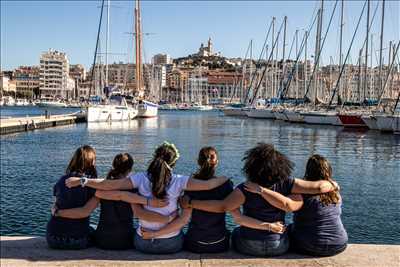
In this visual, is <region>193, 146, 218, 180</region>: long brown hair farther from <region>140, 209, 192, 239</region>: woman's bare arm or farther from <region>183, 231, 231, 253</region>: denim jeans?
<region>183, 231, 231, 253</region>: denim jeans

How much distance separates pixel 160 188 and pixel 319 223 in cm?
183

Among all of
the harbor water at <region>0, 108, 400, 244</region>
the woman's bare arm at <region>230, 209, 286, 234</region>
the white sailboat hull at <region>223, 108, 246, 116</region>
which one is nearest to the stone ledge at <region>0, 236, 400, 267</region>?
the woman's bare arm at <region>230, 209, 286, 234</region>

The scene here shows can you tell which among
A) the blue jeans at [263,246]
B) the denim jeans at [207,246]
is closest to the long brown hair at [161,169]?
the denim jeans at [207,246]

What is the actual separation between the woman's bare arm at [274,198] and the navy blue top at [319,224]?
224 millimetres

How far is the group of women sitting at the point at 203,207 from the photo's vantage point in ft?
19.5

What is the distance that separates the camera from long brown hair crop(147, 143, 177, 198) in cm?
595

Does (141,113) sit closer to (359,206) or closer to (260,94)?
(260,94)

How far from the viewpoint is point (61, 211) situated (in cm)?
614

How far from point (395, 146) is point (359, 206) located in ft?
80.9

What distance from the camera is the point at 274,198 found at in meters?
5.85

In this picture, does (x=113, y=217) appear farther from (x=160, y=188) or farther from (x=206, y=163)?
(x=206, y=163)

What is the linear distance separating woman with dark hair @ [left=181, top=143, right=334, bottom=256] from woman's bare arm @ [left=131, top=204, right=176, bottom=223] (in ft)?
1.04

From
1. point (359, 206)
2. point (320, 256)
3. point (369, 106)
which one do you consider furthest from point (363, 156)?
point (369, 106)

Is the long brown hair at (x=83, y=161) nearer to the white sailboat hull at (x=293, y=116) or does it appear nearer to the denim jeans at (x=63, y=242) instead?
the denim jeans at (x=63, y=242)
